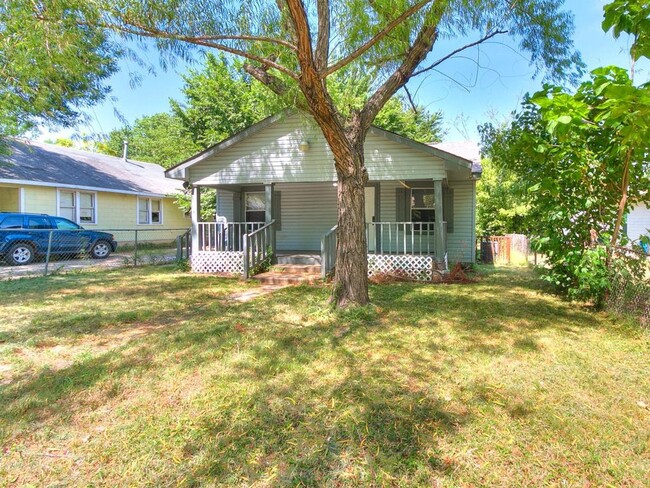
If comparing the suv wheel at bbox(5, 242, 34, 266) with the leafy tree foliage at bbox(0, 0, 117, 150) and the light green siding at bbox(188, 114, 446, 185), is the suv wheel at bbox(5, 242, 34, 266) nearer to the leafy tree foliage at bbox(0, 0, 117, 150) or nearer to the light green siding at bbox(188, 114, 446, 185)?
the light green siding at bbox(188, 114, 446, 185)

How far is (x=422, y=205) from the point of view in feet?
36.7

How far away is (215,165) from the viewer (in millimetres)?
10133

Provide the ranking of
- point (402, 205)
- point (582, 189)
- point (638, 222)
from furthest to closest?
point (638, 222) → point (402, 205) → point (582, 189)

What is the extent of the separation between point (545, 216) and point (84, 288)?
341 inches

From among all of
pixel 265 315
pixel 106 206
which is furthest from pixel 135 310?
pixel 106 206

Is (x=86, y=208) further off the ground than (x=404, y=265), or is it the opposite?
(x=86, y=208)

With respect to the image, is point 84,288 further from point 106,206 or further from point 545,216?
point 106,206

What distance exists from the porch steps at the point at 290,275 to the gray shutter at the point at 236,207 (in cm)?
339

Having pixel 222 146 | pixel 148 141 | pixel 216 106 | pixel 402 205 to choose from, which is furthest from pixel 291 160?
pixel 148 141

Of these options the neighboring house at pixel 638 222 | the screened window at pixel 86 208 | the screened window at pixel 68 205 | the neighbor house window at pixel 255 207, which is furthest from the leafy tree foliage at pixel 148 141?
the neighboring house at pixel 638 222

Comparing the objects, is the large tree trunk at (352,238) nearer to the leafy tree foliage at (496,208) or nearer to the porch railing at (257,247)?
the porch railing at (257,247)

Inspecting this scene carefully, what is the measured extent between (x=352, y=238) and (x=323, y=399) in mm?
2912

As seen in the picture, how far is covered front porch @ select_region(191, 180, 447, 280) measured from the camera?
29.7ft

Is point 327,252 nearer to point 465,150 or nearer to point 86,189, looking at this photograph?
point 465,150
